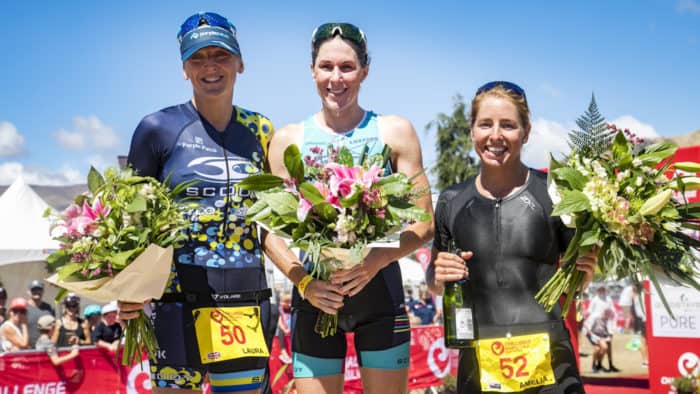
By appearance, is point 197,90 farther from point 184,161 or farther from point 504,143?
point 504,143

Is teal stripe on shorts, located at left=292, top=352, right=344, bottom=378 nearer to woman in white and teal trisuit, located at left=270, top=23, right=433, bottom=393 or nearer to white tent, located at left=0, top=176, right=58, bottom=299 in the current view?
woman in white and teal trisuit, located at left=270, top=23, right=433, bottom=393

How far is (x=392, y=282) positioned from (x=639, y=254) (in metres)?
1.14

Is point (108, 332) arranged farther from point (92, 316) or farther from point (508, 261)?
point (508, 261)

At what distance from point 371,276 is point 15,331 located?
7.80 m

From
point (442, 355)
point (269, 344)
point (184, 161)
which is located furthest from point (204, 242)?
point (442, 355)

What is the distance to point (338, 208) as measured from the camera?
2693 millimetres

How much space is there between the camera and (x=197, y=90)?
3.34m

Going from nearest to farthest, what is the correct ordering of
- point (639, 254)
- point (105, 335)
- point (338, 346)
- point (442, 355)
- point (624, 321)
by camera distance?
point (639, 254) < point (338, 346) < point (105, 335) < point (442, 355) < point (624, 321)

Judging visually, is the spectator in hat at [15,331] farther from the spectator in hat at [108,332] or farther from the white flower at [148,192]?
the white flower at [148,192]

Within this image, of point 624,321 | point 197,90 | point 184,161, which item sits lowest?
point 624,321

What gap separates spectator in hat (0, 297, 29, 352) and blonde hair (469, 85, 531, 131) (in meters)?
8.08

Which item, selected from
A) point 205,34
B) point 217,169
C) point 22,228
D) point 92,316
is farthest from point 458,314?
point 22,228

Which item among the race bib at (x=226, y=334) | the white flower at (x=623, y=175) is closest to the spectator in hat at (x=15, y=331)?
the race bib at (x=226, y=334)

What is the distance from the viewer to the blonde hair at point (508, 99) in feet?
9.99
